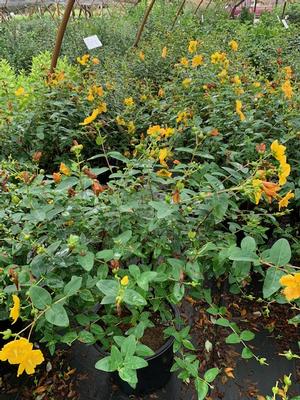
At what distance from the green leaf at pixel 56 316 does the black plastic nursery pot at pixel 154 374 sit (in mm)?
539

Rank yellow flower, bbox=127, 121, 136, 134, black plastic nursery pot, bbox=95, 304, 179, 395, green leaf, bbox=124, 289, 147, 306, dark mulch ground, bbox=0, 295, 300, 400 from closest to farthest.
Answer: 1. green leaf, bbox=124, 289, 147, 306
2. black plastic nursery pot, bbox=95, 304, 179, 395
3. dark mulch ground, bbox=0, 295, 300, 400
4. yellow flower, bbox=127, 121, 136, 134

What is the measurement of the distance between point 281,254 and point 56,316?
531 millimetres

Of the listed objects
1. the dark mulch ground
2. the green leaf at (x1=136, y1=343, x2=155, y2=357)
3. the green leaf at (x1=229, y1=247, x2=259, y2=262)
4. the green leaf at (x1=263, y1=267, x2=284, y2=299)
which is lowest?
the dark mulch ground

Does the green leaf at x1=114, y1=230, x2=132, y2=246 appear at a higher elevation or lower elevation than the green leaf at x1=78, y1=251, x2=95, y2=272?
lower

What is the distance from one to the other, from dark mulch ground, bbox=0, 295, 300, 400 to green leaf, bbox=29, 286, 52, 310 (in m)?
0.68

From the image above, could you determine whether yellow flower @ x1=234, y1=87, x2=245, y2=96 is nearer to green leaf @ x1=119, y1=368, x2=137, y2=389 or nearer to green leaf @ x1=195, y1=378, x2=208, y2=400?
green leaf @ x1=195, y1=378, x2=208, y2=400

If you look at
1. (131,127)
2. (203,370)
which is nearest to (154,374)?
Answer: (203,370)

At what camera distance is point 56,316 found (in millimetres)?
877

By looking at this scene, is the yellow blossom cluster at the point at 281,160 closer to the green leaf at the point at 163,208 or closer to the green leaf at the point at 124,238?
the green leaf at the point at 163,208

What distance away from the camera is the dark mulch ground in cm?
153

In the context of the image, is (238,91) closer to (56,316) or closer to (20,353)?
(56,316)

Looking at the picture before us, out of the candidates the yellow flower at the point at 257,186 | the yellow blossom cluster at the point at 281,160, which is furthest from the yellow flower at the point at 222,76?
the yellow flower at the point at 257,186

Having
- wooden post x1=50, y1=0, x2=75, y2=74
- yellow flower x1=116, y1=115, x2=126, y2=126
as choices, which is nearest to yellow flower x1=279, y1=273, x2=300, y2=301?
yellow flower x1=116, y1=115, x2=126, y2=126

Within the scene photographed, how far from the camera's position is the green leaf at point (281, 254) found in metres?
0.90
